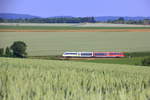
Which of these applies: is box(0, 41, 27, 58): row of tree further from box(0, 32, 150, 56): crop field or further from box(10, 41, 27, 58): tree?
box(0, 32, 150, 56): crop field

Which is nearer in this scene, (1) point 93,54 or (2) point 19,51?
(2) point 19,51

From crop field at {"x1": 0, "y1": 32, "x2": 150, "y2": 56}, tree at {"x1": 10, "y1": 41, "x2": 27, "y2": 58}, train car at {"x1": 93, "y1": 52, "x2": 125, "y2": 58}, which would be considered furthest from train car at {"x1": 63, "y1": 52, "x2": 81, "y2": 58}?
tree at {"x1": 10, "y1": 41, "x2": 27, "y2": 58}

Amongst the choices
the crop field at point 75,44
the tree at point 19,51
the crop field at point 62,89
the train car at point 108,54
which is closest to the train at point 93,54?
the train car at point 108,54

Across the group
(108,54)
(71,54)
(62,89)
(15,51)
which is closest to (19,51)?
(15,51)

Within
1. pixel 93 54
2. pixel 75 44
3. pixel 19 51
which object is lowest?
pixel 93 54

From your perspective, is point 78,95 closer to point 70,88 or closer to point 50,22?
point 70,88

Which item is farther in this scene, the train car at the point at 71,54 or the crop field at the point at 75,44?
the crop field at the point at 75,44

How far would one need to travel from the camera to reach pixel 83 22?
230 ft

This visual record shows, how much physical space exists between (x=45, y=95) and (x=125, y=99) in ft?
2.04

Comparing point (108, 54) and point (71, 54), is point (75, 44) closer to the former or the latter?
point (71, 54)

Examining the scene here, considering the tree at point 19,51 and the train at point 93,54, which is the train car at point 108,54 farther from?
the tree at point 19,51

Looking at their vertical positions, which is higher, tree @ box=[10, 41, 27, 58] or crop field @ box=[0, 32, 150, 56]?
tree @ box=[10, 41, 27, 58]

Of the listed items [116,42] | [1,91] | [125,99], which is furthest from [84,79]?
[116,42]

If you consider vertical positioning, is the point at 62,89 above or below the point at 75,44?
above
